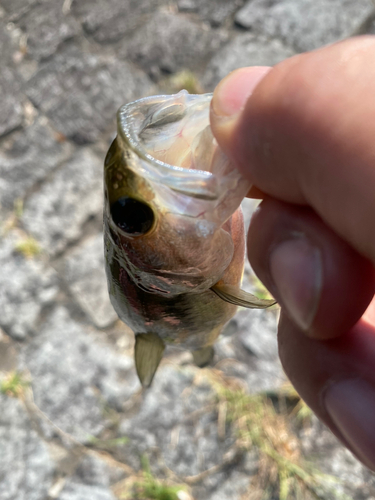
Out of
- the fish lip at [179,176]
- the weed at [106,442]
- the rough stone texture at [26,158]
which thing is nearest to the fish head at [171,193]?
the fish lip at [179,176]

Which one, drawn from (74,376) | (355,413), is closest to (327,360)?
(355,413)

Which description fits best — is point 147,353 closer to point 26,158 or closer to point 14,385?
point 14,385

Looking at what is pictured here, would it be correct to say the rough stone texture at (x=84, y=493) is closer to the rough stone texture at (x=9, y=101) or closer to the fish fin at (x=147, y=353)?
the fish fin at (x=147, y=353)

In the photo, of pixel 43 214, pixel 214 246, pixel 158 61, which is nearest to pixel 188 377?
pixel 43 214

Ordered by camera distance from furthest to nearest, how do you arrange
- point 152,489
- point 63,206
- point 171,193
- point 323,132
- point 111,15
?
point 111,15 < point 63,206 < point 152,489 < point 171,193 < point 323,132

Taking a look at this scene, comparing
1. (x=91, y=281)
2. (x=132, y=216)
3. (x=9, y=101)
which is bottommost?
(x=91, y=281)

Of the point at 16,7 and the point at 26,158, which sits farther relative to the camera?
the point at 16,7

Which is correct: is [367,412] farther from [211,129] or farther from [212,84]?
[212,84]

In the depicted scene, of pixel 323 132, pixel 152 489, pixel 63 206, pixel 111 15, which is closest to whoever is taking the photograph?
pixel 323 132
